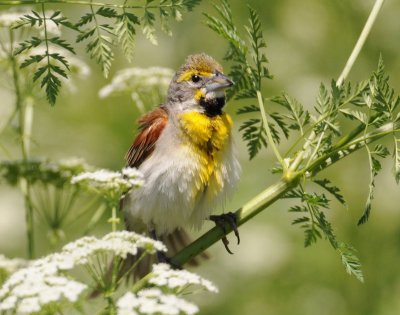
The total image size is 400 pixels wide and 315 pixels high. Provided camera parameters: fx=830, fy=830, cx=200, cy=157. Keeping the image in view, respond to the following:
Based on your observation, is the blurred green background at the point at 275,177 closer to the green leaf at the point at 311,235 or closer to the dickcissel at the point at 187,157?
the dickcissel at the point at 187,157

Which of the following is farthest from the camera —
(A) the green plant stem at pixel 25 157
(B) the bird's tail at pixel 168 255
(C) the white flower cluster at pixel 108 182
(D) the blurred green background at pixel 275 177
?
(D) the blurred green background at pixel 275 177

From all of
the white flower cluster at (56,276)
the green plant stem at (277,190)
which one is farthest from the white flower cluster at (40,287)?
the green plant stem at (277,190)

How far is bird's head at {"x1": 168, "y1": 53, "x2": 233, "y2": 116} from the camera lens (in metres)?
4.35

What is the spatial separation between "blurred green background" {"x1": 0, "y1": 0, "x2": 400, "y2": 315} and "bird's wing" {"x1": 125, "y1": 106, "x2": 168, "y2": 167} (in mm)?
527

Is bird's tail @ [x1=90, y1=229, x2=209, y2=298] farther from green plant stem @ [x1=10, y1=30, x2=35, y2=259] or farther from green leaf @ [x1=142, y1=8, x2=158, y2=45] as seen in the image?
green leaf @ [x1=142, y1=8, x2=158, y2=45]

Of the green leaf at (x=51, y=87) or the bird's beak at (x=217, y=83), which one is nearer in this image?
the green leaf at (x=51, y=87)

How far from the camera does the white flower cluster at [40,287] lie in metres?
2.25

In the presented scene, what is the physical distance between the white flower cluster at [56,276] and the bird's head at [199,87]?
1.79 meters

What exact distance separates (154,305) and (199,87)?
240 centimetres

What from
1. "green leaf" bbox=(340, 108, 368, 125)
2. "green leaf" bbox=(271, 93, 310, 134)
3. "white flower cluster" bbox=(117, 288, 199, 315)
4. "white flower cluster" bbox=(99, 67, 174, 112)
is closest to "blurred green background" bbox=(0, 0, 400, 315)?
"white flower cluster" bbox=(99, 67, 174, 112)

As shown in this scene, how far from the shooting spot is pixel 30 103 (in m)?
4.11

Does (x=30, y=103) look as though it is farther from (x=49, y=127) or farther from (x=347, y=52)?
(x=49, y=127)

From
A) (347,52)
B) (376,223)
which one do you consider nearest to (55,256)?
(376,223)

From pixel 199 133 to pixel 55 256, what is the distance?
70.6 inches
